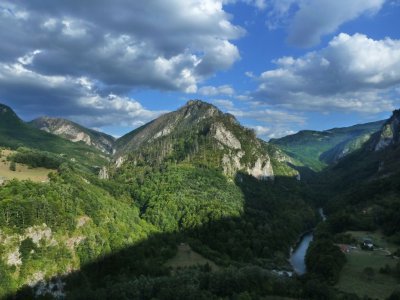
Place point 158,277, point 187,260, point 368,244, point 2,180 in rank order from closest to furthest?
point 158,277, point 368,244, point 2,180, point 187,260

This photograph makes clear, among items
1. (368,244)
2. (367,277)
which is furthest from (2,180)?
(368,244)

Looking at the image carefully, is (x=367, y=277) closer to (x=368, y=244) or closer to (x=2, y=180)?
(x=368, y=244)

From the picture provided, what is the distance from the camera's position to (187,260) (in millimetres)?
178250

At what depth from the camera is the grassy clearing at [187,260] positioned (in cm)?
17043

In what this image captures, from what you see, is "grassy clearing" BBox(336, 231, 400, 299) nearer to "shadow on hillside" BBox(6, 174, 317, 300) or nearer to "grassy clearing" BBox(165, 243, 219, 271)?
"shadow on hillside" BBox(6, 174, 317, 300)

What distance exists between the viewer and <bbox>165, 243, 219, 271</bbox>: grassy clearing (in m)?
170

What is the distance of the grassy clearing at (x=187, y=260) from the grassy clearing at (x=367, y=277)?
172 ft

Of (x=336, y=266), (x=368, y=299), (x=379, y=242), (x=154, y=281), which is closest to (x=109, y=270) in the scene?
(x=154, y=281)

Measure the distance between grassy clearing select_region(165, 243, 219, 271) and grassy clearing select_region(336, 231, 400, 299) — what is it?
5251 cm

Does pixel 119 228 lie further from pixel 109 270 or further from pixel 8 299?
pixel 8 299

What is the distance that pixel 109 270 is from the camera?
161 m

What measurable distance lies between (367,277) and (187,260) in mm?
76624

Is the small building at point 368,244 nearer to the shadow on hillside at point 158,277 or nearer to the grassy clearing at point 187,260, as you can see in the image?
the shadow on hillside at point 158,277

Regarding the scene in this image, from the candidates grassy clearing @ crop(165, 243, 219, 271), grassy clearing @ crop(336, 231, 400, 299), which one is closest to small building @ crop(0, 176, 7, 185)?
grassy clearing @ crop(165, 243, 219, 271)
